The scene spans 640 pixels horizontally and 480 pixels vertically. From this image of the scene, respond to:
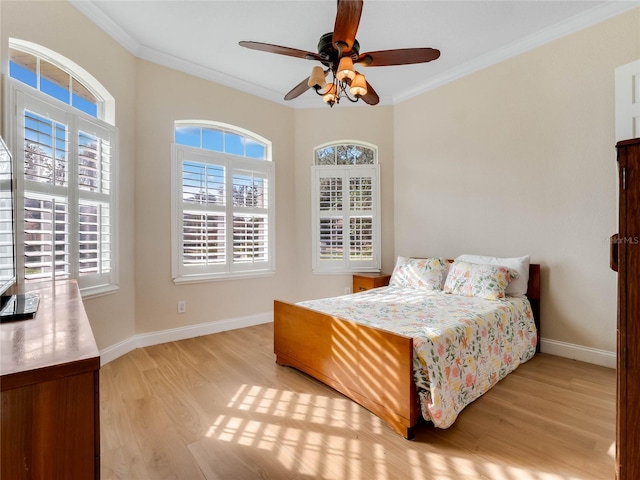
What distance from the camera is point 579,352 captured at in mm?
2834

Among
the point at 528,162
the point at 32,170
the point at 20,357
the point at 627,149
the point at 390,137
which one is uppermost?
the point at 390,137

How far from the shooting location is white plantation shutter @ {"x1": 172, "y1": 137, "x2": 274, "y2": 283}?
3.49 m

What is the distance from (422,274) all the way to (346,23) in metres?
2.53

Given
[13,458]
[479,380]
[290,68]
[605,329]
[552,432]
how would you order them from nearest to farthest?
[13,458]
[552,432]
[479,380]
[605,329]
[290,68]

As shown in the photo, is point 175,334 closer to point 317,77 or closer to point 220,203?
point 220,203

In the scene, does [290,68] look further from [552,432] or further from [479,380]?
[552,432]

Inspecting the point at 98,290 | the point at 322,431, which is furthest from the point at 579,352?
the point at 98,290

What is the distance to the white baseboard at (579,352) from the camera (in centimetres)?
268

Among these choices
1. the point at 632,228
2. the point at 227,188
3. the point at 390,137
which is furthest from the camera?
the point at 390,137

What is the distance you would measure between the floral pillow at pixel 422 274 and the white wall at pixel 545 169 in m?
0.41

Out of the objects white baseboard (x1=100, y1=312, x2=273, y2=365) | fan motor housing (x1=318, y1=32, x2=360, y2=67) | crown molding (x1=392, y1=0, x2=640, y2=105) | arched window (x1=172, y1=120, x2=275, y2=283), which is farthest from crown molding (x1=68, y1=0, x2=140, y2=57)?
crown molding (x1=392, y1=0, x2=640, y2=105)

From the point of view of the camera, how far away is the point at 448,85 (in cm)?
379

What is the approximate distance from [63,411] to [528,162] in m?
3.83

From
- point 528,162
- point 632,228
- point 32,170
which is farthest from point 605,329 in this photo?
point 32,170
